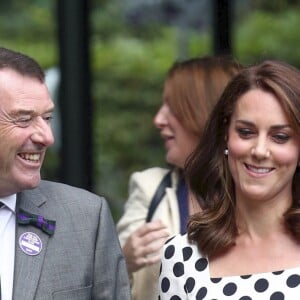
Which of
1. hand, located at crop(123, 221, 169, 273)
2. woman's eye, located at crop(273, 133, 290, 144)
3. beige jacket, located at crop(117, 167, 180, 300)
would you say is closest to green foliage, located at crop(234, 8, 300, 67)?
beige jacket, located at crop(117, 167, 180, 300)

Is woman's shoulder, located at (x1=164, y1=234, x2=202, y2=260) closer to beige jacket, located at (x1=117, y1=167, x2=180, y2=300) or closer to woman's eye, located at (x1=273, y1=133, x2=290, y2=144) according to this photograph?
woman's eye, located at (x1=273, y1=133, x2=290, y2=144)

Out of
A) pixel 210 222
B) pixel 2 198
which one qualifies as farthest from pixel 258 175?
pixel 2 198

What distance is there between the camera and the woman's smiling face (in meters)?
3.72

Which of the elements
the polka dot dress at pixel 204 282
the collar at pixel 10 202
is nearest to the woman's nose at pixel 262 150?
the polka dot dress at pixel 204 282

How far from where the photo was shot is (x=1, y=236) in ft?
12.1

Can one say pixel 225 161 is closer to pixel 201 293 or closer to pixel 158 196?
pixel 201 293

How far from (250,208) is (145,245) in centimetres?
76

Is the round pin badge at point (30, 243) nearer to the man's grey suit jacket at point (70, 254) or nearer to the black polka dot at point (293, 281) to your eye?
the man's grey suit jacket at point (70, 254)

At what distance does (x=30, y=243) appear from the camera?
3707 mm

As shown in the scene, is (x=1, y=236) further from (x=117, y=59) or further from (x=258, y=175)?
(x=117, y=59)

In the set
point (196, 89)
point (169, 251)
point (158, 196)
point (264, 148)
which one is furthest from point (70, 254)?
point (196, 89)

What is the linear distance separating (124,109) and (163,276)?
3.39 meters

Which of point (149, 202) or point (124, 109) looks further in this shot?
point (124, 109)

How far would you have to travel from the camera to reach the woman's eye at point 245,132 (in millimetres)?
3762
